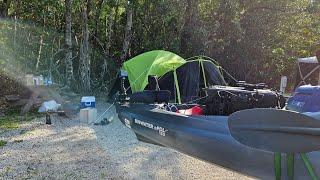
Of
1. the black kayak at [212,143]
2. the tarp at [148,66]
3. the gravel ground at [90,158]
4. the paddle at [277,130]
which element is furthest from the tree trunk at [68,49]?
the paddle at [277,130]

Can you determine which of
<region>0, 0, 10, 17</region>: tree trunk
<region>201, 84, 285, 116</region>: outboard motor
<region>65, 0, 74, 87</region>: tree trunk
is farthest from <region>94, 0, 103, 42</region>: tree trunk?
<region>201, 84, 285, 116</region>: outboard motor

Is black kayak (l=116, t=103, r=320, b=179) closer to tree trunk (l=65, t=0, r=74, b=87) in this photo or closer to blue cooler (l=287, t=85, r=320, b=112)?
blue cooler (l=287, t=85, r=320, b=112)

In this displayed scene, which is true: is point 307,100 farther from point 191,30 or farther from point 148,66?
point 191,30

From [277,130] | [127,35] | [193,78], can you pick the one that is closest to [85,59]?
[127,35]

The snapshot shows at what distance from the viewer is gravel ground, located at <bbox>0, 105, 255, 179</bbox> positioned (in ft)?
16.7

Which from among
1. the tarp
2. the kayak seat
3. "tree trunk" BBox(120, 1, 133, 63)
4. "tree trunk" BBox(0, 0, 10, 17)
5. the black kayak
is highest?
"tree trunk" BBox(0, 0, 10, 17)

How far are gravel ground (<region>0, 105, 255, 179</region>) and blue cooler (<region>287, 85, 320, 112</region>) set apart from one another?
117 centimetres

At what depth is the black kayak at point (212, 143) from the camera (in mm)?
2947

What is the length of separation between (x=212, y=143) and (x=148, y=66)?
6026 mm

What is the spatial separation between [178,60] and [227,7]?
418 cm

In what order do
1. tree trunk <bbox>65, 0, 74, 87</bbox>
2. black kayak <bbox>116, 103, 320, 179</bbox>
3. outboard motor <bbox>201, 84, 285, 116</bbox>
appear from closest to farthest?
black kayak <bbox>116, 103, 320, 179</bbox> → outboard motor <bbox>201, 84, 285, 116</bbox> → tree trunk <bbox>65, 0, 74, 87</bbox>

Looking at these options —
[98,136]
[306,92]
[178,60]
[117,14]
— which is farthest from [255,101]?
[117,14]

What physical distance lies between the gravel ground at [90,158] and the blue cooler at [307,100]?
1.17m

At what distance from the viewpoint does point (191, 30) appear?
1212 centimetres
